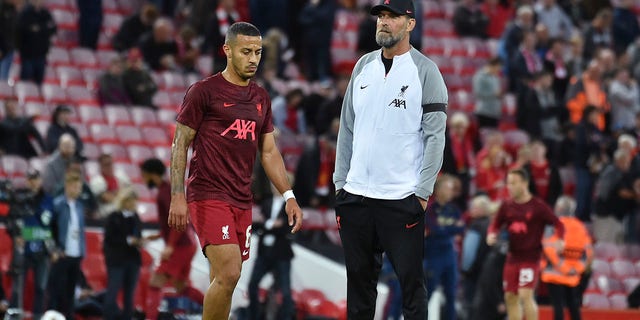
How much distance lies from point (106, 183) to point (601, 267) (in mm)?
6798

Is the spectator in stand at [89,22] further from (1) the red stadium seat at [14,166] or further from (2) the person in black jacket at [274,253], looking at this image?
(2) the person in black jacket at [274,253]

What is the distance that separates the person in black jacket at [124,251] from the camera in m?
15.3

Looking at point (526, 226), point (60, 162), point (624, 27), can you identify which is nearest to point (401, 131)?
point (526, 226)

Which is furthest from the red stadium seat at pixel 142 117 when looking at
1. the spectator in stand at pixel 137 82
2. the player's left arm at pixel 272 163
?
the player's left arm at pixel 272 163

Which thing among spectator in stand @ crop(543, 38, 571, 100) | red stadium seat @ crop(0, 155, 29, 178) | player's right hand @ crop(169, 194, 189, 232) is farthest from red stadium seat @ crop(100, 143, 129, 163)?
player's right hand @ crop(169, 194, 189, 232)

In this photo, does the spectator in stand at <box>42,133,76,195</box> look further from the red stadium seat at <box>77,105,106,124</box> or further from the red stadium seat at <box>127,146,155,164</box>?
the red stadium seat at <box>77,105,106,124</box>

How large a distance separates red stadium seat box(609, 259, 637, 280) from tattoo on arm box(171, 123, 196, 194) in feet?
37.6

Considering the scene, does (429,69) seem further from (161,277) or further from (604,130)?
(604,130)

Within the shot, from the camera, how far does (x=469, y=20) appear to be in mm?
24047

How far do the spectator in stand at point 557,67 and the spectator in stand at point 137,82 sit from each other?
6374 mm

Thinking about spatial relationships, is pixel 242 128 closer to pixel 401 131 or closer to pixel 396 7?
pixel 401 131

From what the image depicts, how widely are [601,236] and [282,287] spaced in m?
6.39

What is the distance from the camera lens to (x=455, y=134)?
798 inches

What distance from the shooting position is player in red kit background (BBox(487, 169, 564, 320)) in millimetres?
15133
